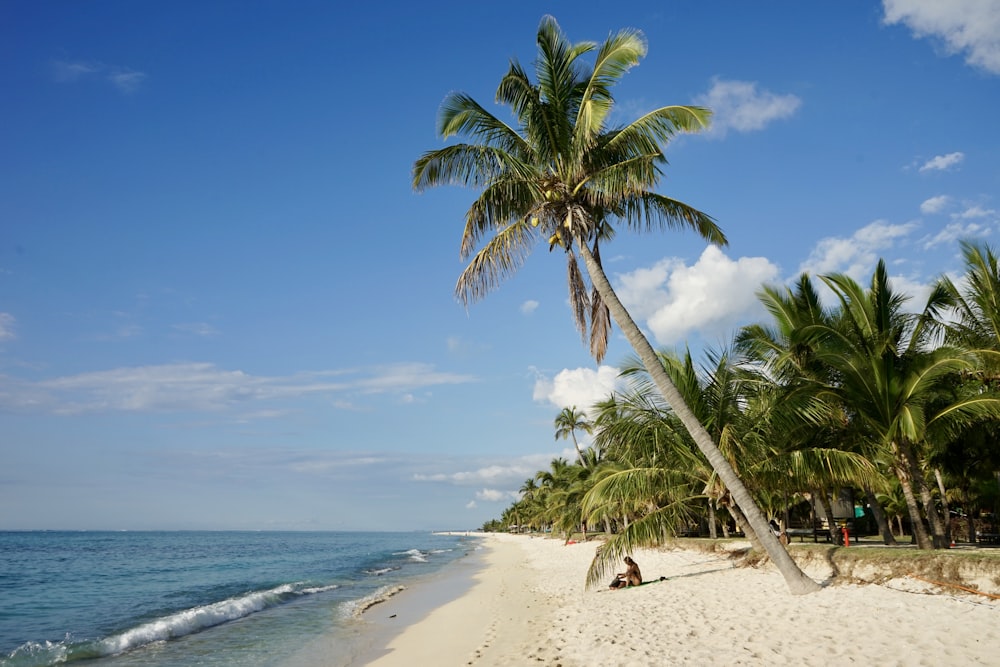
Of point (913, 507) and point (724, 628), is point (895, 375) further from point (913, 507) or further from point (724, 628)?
point (724, 628)

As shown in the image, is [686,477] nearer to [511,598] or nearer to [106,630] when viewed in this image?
[511,598]

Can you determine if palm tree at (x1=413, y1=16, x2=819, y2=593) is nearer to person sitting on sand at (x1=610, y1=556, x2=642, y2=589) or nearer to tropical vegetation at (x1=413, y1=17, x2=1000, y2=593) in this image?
tropical vegetation at (x1=413, y1=17, x2=1000, y2=593)

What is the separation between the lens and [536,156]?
11.3 metres

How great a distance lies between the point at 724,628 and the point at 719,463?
8.23 feet

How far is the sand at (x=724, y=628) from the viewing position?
6.72 meters

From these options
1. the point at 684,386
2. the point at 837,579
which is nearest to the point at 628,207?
the point at 684,386

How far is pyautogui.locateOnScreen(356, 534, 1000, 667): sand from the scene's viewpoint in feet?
22.0

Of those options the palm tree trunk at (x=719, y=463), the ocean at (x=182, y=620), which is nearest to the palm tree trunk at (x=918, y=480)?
the palm tree trunk at (x=719, y=463)

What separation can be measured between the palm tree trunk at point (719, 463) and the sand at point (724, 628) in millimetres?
366

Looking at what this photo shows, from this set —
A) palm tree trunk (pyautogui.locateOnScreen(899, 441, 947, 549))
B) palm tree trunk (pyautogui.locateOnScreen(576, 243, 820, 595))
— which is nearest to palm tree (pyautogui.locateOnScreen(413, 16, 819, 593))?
palm tree trunk (pyautogui.locateOnScreen(576, 243, 820, 595))

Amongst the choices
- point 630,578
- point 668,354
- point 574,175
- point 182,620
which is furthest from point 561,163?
point 182,620

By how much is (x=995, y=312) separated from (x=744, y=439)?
6237mm

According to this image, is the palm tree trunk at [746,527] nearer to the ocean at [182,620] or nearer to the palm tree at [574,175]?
the palm tree at [574,175]

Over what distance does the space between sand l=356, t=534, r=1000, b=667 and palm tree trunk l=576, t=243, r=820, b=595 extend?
37 centimetres
